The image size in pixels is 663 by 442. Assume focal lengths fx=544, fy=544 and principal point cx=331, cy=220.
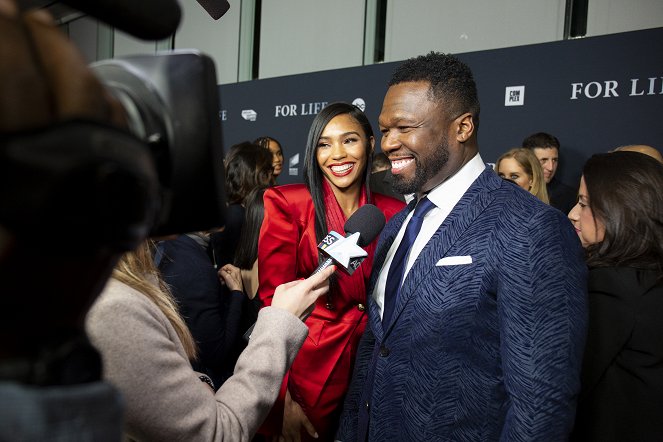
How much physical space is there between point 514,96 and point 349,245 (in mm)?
2803

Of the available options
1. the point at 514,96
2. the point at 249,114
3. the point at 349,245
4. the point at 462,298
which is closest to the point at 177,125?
the point at 462,298

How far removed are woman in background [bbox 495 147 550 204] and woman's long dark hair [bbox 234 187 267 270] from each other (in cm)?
159

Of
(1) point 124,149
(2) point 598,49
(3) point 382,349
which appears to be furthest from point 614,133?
(1) point 124,149

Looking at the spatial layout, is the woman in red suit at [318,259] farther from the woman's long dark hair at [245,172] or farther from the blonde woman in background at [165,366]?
the blonde woman in background at [165,366]

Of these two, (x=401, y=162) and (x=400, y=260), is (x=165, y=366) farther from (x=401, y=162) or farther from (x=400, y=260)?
(x=401, y=162)

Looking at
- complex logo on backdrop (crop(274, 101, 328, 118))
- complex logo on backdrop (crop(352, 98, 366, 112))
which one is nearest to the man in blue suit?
complex logo on backdrop (crop(352, 98, 366, 112))

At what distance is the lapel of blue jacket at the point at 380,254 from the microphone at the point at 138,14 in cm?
122

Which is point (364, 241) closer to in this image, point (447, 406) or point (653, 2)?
point (447, 406)

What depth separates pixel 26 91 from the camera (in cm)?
26

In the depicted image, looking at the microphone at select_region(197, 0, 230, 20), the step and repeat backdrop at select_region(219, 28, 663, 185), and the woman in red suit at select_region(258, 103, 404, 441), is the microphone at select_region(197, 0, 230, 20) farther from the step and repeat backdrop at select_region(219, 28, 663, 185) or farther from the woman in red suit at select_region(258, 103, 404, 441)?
the step and repeat backdrop at select_region(219, 28, 663, 185)

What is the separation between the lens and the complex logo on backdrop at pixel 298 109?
5.26 meters

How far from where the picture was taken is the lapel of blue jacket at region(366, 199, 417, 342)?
1.56 meters

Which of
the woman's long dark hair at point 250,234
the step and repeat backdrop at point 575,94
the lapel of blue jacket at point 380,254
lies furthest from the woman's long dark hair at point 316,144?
the step and repeat backdrop at point 575,94

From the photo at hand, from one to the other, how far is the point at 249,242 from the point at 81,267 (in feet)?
7.96
